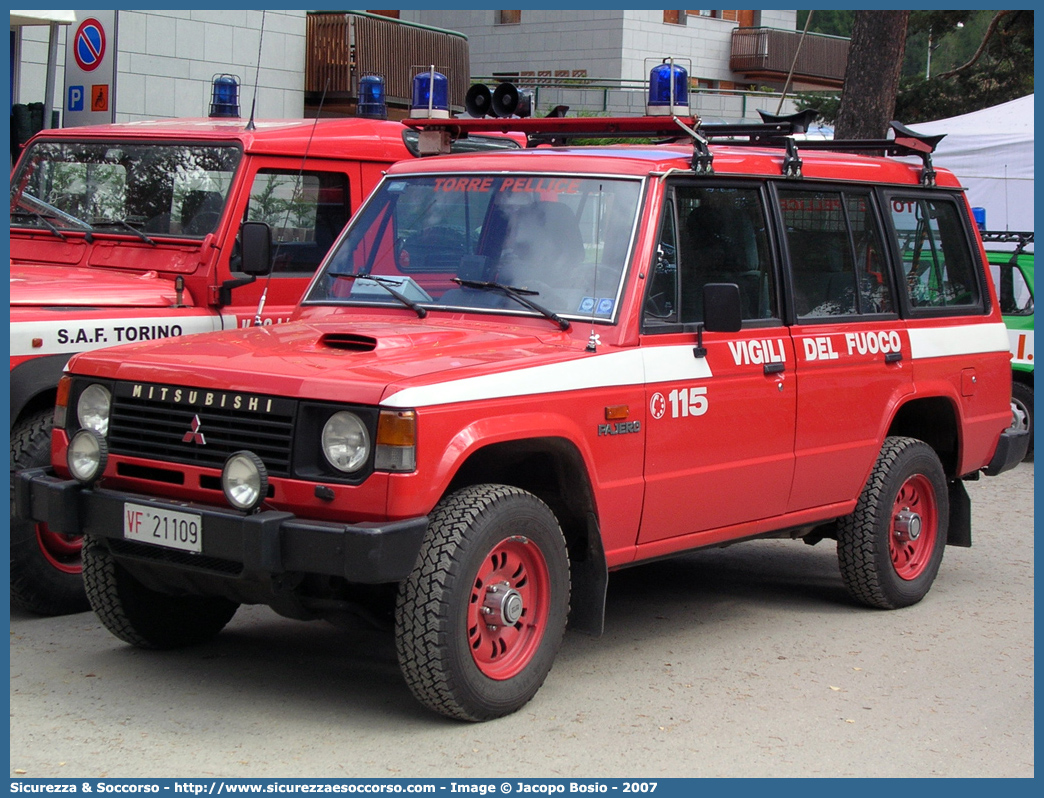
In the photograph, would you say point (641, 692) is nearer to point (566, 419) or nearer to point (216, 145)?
point (566, 419)

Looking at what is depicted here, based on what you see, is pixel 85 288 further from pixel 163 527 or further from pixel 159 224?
pixel 163 527

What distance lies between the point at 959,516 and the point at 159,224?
15.4 ft

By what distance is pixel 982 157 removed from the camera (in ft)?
57.9

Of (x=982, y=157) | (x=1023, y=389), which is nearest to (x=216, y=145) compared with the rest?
(x=1023, y=389)

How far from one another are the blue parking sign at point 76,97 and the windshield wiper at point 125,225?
532 centimetres

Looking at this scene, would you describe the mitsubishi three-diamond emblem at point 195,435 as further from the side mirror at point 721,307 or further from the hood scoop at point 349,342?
the side mirror at point 721,307

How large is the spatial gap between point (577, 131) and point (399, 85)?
1522 cm

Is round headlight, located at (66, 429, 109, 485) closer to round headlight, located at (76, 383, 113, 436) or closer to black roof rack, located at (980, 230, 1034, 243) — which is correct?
round headlight, located at (76, 383, 113, 436)

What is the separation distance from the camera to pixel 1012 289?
40.1 feet

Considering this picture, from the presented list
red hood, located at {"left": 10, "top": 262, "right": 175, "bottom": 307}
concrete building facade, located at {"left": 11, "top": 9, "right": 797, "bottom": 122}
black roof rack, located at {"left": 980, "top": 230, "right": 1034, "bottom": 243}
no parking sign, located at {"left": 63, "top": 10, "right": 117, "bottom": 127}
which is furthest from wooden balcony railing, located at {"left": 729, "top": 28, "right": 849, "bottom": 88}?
red hood, located at {"left": 10, "top": 262, "right": 175, "bottom": 307}

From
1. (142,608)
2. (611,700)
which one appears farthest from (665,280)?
(142,608)

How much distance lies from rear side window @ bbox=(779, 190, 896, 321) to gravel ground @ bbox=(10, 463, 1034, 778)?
1.57m

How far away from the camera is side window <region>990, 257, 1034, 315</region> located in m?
12.2

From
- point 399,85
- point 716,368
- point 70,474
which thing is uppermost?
point 399,85
